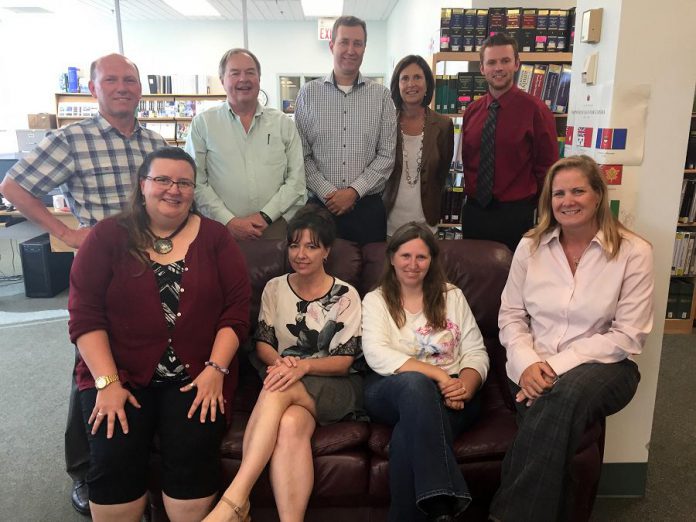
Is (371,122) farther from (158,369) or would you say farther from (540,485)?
(540,485)

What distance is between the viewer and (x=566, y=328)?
189 cm

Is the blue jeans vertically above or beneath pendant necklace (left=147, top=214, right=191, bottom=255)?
beneath

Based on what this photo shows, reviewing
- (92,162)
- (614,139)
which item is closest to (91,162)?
(92,162)

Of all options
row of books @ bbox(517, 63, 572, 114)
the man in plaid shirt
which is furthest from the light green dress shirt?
row of books @ bbox(517, 63, 572, 114)

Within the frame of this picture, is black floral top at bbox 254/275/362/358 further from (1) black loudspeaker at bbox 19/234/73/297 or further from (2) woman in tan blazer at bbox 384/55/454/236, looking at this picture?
(1) black loudspeaker at bbox 19/234/73/297

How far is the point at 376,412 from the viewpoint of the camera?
1914 mm

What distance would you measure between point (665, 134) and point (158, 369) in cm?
190

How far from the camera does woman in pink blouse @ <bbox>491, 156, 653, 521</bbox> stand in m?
1.62

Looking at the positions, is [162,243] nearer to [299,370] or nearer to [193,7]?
[299,370]

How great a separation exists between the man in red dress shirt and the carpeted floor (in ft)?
3.91

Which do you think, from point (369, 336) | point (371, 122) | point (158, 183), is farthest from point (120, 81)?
point (369, 336)

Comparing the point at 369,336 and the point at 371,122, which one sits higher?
the point at 371,122

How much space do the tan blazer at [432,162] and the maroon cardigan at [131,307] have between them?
1.24m

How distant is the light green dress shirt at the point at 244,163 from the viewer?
2.54m
